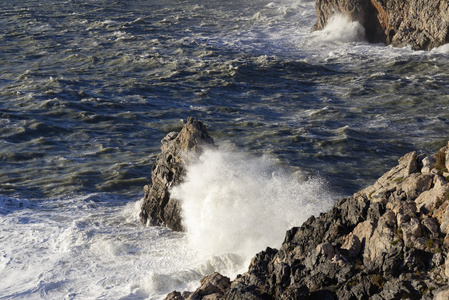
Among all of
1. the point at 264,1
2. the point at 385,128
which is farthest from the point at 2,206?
the point at 264,1

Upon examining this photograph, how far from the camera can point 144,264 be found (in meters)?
19.7

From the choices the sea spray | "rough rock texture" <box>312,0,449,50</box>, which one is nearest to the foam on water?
the sea spray

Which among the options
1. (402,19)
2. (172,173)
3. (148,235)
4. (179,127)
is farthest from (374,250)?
(402,19)

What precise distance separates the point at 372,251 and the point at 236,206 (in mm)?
9967

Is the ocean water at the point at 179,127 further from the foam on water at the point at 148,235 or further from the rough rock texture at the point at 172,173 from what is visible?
the rough rock texture at the point at 172,173

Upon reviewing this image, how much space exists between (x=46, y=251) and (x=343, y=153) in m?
15.3

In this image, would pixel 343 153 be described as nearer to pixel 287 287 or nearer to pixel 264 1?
pixel 287 287

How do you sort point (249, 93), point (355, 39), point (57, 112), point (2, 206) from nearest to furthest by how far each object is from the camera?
1. point (2, 206)
2. point (57, 112)
3. point (249, 93)
4. point (355, 39)

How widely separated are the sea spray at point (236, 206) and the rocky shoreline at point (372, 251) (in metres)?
5.38

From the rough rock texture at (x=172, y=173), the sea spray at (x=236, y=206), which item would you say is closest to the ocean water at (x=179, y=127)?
the sea spray at (x=236, y=206)

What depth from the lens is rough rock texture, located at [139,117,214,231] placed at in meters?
→ 22.6

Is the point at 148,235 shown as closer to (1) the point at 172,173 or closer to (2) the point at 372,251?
(1) the point at 172,173

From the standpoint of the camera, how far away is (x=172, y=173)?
2300 centimetres

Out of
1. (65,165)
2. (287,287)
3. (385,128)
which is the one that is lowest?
(385,128)
